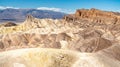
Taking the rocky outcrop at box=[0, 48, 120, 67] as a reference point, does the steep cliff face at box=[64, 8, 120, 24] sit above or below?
below

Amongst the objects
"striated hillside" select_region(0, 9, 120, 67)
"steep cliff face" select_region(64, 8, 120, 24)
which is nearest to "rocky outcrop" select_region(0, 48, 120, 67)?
"striated hillside" select_region(0, 9, 120, 67)

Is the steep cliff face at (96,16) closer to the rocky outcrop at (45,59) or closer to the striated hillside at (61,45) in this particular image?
the striated hillside at (61,45)

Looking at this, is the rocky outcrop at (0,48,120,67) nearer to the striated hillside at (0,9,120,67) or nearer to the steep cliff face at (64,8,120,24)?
the striated hillside at (0,9,120,67)

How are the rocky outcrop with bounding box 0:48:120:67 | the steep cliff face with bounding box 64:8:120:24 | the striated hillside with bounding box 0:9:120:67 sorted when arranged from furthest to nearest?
the steep cliff face with bounding box 64:8:120:24, the striated hillside with bounding box 0:9:120:67, the rocky outcrop with bounding box 0:48:120:67

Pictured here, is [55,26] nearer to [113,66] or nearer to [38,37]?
[38,37]

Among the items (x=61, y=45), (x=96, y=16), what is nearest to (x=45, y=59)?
(x=61, y=45)

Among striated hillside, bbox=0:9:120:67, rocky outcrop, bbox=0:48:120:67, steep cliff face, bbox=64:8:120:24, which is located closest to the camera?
rocky outcrop, bbox=0:48:120:67

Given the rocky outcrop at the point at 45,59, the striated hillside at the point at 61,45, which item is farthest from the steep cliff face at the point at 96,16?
the rocky outcrop at the point at 45,59

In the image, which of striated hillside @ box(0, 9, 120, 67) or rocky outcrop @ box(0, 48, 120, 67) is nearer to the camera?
rocky outcrop @ box(0, 48, 120, 67)

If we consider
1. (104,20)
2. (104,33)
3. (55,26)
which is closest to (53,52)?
(104,33)
